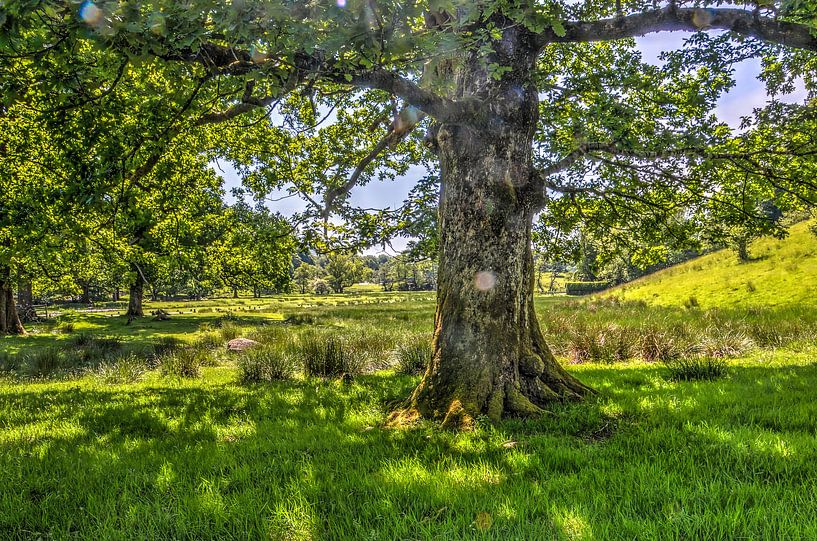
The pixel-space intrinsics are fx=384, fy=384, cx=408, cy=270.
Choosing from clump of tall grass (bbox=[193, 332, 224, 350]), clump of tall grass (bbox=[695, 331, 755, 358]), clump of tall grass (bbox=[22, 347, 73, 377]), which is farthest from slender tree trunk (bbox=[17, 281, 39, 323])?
clump of tall grass (bbox=[695, 331, 755, 358])

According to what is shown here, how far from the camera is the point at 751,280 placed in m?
21.1

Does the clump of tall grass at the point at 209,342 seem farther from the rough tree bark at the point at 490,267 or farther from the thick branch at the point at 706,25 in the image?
the thick branch at the point at 706,25

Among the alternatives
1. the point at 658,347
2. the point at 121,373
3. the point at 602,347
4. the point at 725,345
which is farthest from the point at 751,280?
the point at 121,373

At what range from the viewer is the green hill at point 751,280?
18.2m

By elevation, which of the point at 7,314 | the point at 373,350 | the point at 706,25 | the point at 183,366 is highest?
the point at 706,25

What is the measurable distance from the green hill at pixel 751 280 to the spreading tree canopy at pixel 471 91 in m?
13.6

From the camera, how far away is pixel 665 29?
5.12 metres

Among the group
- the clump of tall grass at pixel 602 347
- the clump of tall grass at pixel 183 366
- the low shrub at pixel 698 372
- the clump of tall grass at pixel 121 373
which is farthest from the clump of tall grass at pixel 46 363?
the low shrub at pixel 698 372

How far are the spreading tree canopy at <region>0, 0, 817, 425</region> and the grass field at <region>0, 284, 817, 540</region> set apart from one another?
107cm

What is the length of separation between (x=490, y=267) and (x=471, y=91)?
8.47 ft

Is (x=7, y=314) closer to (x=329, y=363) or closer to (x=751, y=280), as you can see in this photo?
(x=329, y=363)

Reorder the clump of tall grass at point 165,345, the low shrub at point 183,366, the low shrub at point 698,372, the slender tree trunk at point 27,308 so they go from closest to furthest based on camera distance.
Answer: the low shrub at point 698,372
the low shrub at point 183,366
the clump of tall grass at point 165,345
the slender tree trunk at point 27,308

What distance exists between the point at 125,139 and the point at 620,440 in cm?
745

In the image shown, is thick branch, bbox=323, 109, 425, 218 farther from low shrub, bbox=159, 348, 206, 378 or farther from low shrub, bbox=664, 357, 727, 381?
low shrub, bbox=664, 357, 727, 381
